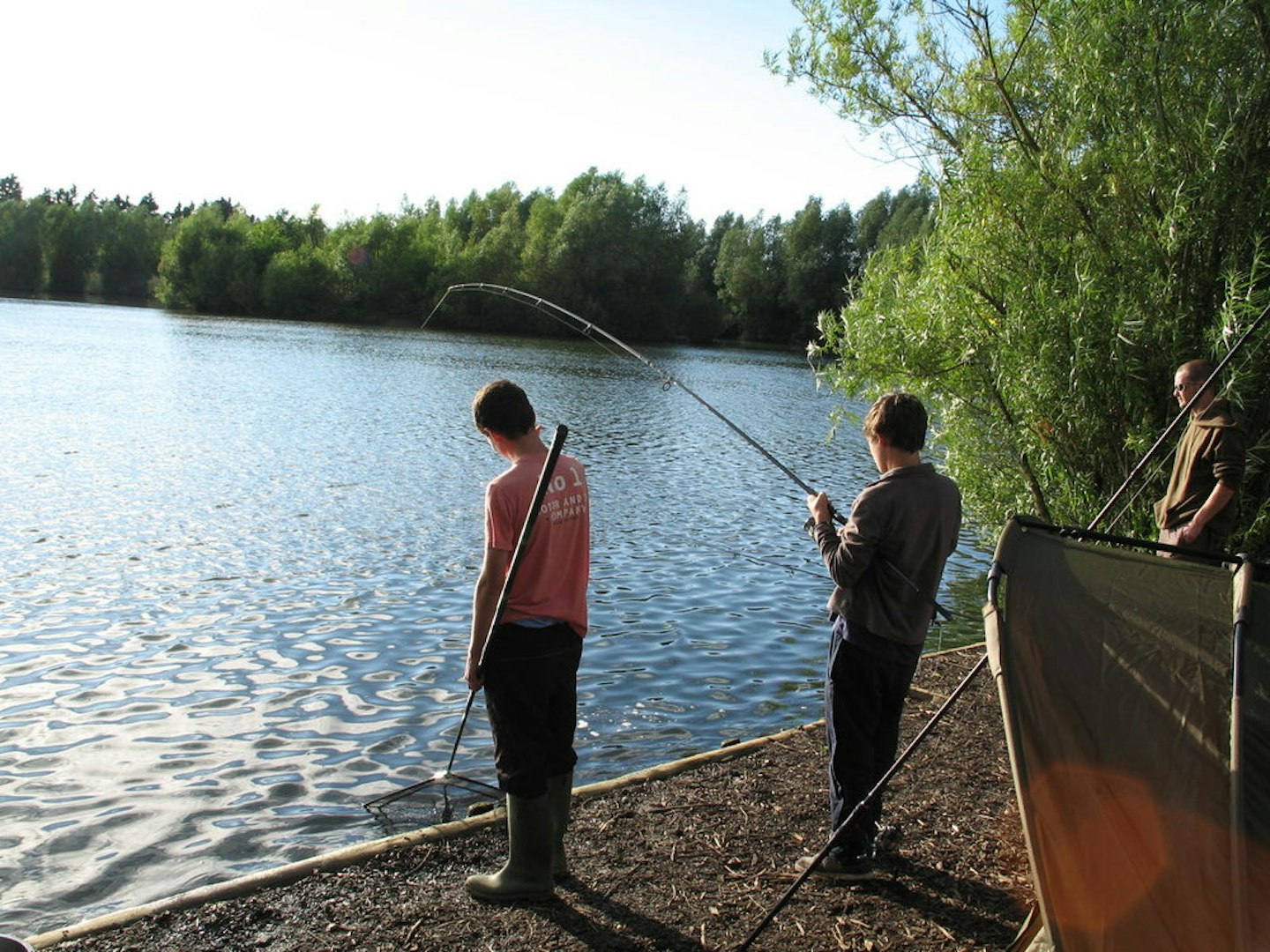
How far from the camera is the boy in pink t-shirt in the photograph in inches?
180

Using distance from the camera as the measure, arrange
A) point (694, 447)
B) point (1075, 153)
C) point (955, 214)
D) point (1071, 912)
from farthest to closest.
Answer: point (694, 447), point (955, 214), point (1075, 153), point (1071, 912)

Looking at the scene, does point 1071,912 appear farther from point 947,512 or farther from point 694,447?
point 694,447

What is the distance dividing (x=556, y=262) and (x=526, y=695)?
259 feet

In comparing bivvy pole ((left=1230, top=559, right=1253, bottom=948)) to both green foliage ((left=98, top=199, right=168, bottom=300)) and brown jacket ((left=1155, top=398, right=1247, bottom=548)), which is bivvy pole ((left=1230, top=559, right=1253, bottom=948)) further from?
green foliage ((left=98, top=199, right=168, bottom=300))

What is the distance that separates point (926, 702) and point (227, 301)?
93.1m

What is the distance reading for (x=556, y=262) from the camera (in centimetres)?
8162

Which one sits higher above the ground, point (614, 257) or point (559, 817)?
point (614, 257)

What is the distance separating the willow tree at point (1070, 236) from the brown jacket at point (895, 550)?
329 centimetres

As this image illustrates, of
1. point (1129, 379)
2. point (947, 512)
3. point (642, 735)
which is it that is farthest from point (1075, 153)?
point (642, 735)

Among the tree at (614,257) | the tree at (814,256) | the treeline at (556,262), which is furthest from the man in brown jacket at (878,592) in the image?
the tree at (814,256)

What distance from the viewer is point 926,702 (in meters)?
7.73

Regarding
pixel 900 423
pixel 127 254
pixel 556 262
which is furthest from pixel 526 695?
pixel 127 254

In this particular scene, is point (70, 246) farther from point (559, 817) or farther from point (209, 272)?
point (559, 817)

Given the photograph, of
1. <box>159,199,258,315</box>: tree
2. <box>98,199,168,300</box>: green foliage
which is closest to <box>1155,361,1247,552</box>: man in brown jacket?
<box>159,199,258,315</box>: tree
